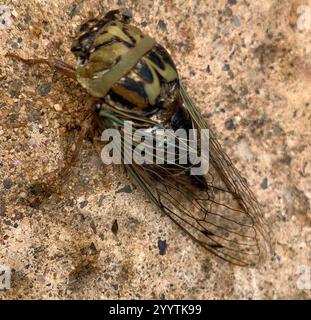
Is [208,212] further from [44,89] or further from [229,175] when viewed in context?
[44,89]

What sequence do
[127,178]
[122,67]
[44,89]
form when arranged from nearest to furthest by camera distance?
1. [122,67]
2. [44,89]
3. [127,178]

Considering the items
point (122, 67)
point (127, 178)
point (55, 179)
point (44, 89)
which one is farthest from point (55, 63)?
point (127, 178)

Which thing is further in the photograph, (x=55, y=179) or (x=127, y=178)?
(x=127, y=178)

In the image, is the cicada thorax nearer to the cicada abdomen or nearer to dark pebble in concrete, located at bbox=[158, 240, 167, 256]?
the cicada abdomen

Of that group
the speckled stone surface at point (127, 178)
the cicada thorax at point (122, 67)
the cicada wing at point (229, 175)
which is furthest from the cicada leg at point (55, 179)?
the cicada wing at point (229, 175)

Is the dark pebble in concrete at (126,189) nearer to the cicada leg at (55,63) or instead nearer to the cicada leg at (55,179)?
the cicada leg at (55,179)

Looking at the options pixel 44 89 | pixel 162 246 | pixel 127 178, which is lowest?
pixel 162 246
